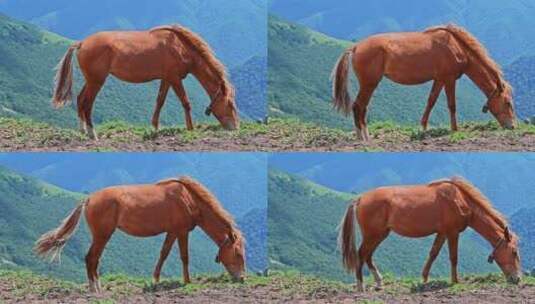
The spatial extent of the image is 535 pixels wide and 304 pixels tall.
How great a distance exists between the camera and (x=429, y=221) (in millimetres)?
17125

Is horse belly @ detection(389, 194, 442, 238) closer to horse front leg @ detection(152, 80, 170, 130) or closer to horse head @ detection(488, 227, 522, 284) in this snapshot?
horse head @ detection(488, 227, 522, 284)

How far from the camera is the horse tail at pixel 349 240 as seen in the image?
17.2m

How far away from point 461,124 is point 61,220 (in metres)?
3.77

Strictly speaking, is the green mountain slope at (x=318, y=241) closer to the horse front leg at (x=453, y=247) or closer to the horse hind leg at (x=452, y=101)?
the horse front leg at (x=453, y=247)

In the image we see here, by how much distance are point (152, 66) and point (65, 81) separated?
853 millimetres

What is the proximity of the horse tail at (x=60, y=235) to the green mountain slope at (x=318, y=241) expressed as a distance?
69.7 inches

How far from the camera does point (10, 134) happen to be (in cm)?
1847

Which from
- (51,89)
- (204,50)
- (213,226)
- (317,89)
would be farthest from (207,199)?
(51,89)

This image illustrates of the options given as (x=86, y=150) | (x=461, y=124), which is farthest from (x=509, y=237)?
(x=86, y=150)

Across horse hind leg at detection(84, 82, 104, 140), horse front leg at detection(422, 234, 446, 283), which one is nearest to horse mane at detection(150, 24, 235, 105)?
horse hind leg at detection(84, 82, 104, 140)

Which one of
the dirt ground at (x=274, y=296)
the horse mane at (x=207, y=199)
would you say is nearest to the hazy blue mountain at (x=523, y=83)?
the dirt ground at (x=274, y=296)

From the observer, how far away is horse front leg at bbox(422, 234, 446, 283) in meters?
17.2

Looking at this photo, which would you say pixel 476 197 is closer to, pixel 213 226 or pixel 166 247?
pixel 213 226

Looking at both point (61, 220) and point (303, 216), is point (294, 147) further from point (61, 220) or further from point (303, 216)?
point (61, 220)
